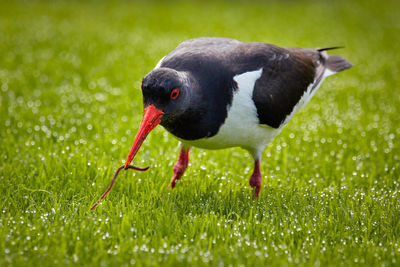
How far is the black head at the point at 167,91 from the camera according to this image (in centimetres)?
370

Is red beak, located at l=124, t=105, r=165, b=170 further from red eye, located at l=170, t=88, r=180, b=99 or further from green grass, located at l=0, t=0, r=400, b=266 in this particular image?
green grass, located at l=0, t=0, r=400, b=266

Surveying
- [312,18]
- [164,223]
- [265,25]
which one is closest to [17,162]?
[164,223]

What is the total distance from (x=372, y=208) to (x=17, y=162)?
4.09 metres

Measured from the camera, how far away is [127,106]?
740 centimetres

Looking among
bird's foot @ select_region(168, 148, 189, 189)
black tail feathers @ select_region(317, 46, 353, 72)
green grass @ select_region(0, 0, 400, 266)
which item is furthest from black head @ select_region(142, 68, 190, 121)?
black tail feathers @ select_region(317, 46, 353, 72)

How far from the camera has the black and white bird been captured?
3.79 metres

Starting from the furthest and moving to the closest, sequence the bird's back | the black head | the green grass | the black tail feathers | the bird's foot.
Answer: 1. the black tail feathers
2. the bird's foot
3. the bird's back
4. the black head
5. the green grass

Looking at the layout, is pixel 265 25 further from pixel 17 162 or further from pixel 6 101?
pixel 17 162

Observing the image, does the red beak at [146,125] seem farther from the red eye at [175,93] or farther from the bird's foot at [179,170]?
the bird's foot at [179,170]

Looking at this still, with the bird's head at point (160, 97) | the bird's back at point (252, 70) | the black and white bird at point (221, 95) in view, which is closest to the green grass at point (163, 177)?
the black and white bird at point (221, 95)

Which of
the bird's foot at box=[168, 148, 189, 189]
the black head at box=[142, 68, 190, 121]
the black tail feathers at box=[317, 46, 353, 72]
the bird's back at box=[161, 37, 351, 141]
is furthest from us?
the black tail feathers at box=[317, 46, 353, 72]

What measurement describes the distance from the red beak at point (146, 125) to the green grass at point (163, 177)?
62 cm

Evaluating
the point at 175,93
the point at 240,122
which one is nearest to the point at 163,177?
the point at 240,122

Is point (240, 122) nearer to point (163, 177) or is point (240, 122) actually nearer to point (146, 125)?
point (146, 125)
